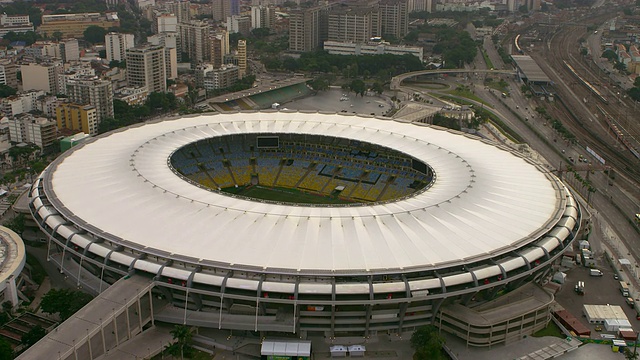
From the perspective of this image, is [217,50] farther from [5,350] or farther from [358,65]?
[5,350]

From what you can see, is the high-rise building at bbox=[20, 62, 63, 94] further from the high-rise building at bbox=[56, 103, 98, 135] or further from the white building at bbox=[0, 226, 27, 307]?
the white building at bbox=[0, 226, 27, 307]

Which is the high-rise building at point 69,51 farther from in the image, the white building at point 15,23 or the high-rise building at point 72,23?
the white building at point 15,23

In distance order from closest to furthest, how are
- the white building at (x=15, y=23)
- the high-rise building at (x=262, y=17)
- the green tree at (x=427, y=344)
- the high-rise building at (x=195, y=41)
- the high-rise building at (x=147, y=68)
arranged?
1. the green tree at (x=427, y=344)
2. the high-rise building at (x=147, y=68)
3. the high-rise building at (x=195, y=41)
4. the white building at (x=15, y=23)
5. the high-rise building at (x=262, y=17)

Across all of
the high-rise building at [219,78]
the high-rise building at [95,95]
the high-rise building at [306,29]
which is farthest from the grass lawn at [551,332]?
the high-rise building at [306,29]

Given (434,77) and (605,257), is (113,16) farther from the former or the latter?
(605,257)

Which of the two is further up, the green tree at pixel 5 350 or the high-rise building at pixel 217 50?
the high-rise building at pixel 217 50

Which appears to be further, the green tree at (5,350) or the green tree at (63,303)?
the green tree at (63,303)

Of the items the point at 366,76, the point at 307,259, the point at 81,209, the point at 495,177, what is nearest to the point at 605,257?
the point at 495,177
